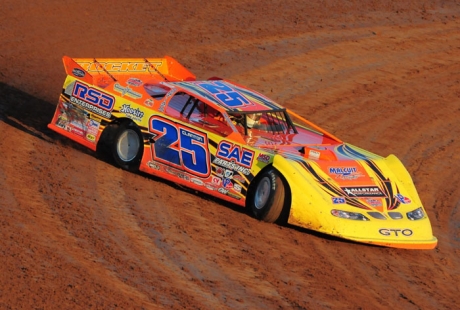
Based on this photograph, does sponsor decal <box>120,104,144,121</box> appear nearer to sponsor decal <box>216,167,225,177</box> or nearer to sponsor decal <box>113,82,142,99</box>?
sponsor decal <box>113,82,142,99</box>

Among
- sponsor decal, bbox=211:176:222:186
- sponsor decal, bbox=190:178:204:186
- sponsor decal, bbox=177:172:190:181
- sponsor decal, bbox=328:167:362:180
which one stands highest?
sponsor decal, bbox=328:167:362:180

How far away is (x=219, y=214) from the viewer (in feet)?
39.0

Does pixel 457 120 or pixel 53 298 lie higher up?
pixel 457 120

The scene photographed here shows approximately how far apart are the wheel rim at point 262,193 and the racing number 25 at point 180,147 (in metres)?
0.81

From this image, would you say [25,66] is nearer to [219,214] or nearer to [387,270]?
[219,214]

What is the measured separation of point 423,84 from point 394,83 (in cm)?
62

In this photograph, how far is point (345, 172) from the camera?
12039 millimetres

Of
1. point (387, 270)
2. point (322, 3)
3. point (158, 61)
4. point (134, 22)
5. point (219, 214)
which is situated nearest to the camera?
point (387, 270)

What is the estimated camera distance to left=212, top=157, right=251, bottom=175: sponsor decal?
12.0 meters

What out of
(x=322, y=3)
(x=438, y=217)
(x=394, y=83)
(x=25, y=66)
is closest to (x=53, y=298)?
(x=438, y=217)

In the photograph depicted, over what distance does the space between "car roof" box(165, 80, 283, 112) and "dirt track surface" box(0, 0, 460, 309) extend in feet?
4.09

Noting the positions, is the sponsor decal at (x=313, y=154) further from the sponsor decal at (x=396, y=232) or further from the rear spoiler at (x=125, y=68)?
the rear spoiler at (x=125, y=68)

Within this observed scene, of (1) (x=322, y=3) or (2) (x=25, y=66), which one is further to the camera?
(1) (x=322, y=3)

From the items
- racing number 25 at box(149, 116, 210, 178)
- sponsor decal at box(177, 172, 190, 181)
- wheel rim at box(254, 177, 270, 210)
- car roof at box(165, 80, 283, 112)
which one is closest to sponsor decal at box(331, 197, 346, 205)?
wheel rim at box(254, 177, 270, 210)
